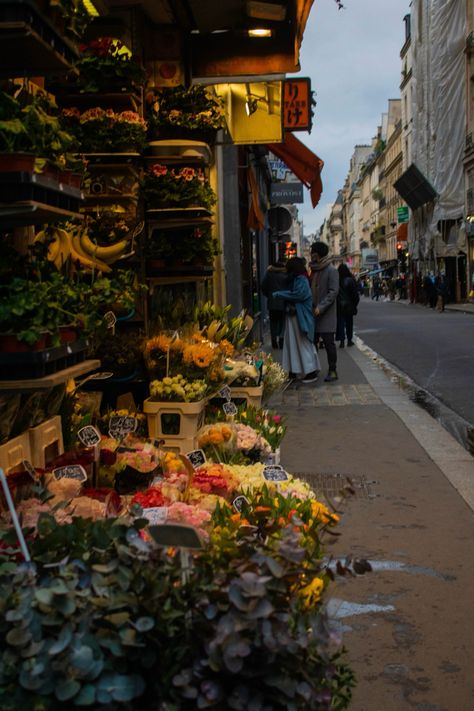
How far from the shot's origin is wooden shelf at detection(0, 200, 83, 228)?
318cm

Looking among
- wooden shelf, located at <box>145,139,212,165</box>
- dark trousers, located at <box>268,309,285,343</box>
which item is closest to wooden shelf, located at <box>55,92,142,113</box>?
wooden shelf, located at <box>145,139,212,165</box>

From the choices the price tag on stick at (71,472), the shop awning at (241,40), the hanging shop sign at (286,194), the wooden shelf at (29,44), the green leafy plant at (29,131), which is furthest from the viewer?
the hanging shop sign at (286,194)

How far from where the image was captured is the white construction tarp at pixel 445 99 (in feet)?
159

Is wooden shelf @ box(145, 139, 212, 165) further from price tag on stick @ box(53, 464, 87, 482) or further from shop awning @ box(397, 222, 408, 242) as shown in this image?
shop awning @ box(397, 222, 408, 242)

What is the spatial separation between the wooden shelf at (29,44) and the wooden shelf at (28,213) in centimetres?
57

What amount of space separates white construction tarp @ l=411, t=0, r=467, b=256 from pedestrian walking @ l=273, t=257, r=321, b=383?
3920 cm

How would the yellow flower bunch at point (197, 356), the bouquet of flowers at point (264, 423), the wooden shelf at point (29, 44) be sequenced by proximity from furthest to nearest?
1. the bouquet of flowers at point (264, 423)
2. the yellow flower bunch at point (197, 356)
3. the wooden shelf at point (29, 44)

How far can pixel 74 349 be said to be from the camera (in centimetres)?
367

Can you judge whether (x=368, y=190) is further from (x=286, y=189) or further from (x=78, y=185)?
(x=78, y=185)

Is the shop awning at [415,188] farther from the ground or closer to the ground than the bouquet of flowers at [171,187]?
farther from the ground

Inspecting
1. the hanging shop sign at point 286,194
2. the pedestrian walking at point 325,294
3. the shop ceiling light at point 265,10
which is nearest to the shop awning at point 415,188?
the hanging shop sign at point 286,194

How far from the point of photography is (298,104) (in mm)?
15875

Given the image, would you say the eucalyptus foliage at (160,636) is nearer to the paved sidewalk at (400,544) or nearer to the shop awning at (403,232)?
the paved sidewalk at (400,544)

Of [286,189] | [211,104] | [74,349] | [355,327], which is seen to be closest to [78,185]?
[74,349]
